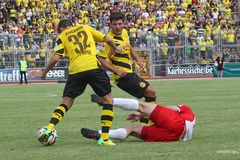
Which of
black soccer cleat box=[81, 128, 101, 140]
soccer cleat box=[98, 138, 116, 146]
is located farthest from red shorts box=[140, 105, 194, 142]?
black soccer cleat box=[81, 128, 101, 140]

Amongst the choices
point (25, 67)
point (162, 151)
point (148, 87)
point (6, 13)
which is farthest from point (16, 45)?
point (162, 151)

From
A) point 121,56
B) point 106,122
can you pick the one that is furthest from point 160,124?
point 121,56

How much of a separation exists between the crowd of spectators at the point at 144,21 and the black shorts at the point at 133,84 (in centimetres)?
3095

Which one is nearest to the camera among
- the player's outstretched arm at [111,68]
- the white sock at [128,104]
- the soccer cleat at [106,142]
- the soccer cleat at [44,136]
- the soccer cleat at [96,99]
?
the soccer cleat at [44,136]

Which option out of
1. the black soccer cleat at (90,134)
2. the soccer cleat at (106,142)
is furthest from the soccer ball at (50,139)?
the soccer cleat at (106,142)

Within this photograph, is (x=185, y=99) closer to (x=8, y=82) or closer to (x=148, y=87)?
(x=148, y=87)

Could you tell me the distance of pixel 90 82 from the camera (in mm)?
11430

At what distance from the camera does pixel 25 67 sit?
42.7 meters

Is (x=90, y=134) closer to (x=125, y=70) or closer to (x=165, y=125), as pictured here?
(x=165, y=125)

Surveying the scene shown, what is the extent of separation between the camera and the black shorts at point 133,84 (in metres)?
13.4

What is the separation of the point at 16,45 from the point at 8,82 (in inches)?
110

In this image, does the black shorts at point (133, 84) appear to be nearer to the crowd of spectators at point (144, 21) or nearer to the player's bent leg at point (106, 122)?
the player's bent leg at point (106, 122)

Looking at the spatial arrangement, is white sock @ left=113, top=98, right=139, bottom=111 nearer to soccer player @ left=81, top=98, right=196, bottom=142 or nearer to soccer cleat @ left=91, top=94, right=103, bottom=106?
soccer player @ left=81, top=98, right=196, bottom=142

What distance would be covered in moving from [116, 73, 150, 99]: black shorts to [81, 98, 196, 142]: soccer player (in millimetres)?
2098
